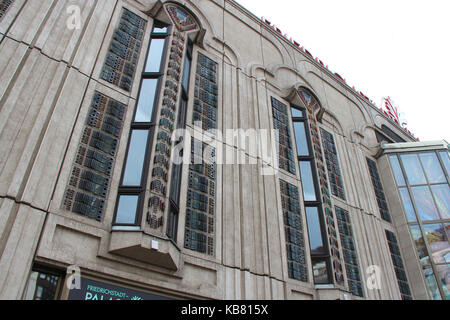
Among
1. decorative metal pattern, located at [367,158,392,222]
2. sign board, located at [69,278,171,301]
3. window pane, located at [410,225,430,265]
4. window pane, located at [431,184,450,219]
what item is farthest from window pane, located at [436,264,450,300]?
sign board, located at [69,278,171,301]

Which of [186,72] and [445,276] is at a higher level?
[186,72]

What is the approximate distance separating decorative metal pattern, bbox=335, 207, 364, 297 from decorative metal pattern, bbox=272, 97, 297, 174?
2.89 metres

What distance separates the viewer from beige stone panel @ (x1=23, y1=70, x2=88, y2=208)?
7309 millimetres

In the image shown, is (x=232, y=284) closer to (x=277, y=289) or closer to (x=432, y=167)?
(x=277, y=289)

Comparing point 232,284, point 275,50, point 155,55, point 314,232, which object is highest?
point 275,50

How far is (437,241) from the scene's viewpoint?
16438 mm

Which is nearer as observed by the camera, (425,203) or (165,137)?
(165,137)

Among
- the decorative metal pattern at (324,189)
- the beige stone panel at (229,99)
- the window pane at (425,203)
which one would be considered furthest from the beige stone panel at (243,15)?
the window pane at (425,203)

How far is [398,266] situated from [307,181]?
20.0ft

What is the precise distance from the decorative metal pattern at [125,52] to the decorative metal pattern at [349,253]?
9.38 metres

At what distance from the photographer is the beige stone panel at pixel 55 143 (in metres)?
7.31

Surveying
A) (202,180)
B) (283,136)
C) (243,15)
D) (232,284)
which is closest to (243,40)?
(243,15)

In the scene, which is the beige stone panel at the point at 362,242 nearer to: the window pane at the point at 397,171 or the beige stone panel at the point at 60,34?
the window pane at the point at 397,171
